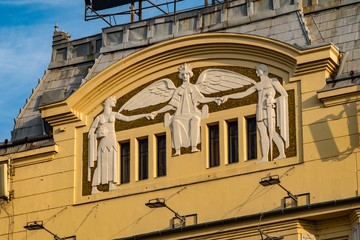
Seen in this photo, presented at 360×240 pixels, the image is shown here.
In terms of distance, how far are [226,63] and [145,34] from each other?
3.96m

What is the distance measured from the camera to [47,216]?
49781 millimetres

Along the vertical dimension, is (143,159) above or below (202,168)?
above

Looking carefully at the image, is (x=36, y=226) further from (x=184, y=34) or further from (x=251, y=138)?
(x=184, y=34)

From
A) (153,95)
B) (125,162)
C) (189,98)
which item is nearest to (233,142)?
(189,98)

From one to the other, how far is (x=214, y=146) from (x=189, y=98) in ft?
6.02

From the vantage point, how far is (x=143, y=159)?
49000mm

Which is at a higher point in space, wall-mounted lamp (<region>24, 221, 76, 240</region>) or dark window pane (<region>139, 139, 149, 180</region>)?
dark window pane (<region>139, 139, 149, 180</region>)

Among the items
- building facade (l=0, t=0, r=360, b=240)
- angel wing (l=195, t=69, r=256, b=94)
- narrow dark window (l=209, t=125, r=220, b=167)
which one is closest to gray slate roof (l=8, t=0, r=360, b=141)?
building facade (l=0, t=0, r=360, b=240)

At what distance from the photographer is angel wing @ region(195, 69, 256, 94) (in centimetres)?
4784

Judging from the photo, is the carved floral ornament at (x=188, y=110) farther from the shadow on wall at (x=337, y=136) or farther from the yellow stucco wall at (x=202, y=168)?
the shadow on wall at (x=337, y=136)

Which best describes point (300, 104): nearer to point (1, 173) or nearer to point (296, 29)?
point (296, 29)

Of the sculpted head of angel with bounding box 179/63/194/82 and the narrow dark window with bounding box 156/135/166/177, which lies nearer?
the narrow dark window with bounding box 156/135/166/177

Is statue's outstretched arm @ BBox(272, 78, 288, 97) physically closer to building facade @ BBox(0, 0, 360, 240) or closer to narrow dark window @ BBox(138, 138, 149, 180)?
building facade @ BBox(0, 0, 360, 240)

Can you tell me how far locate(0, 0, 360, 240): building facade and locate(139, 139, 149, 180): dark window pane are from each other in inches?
1.8
